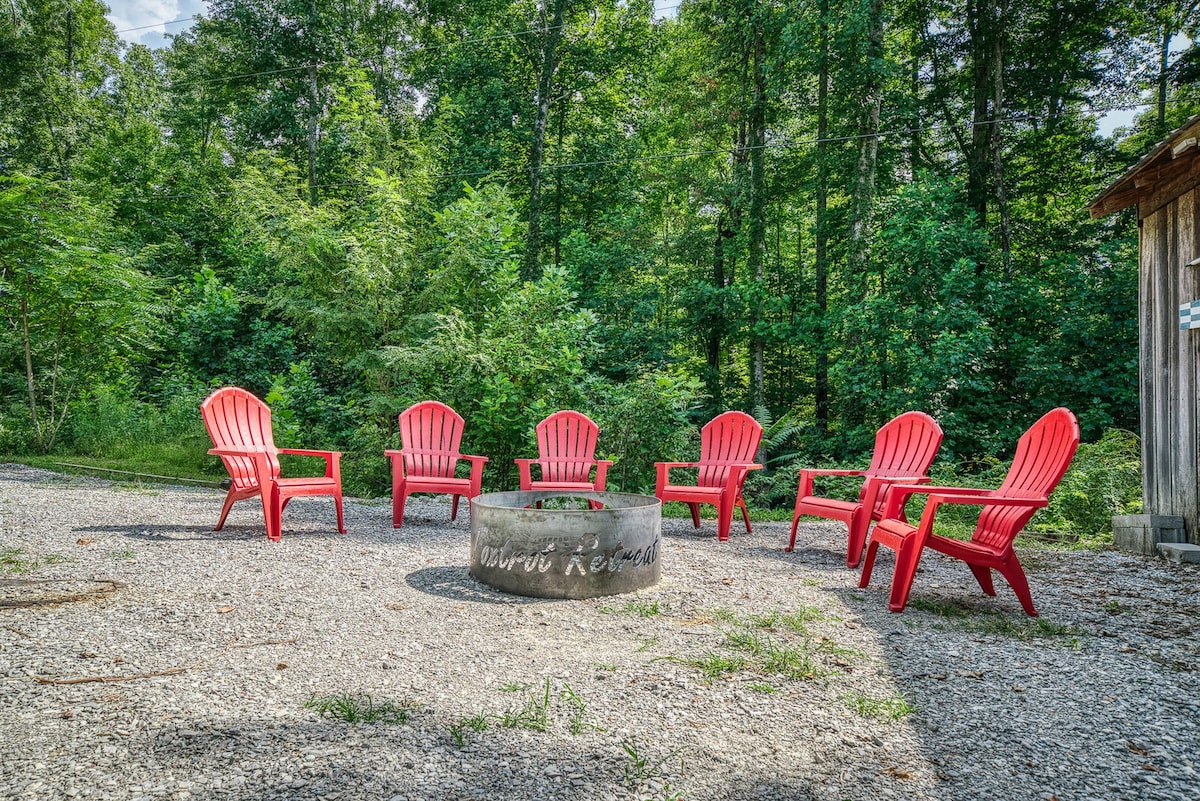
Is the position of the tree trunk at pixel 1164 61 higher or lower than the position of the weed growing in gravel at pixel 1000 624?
higher

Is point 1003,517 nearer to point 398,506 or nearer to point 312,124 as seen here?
point 398,506

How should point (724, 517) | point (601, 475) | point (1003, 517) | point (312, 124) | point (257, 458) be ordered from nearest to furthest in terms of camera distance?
point (1003, 517) → point (257, 458) → point (724, 517) → point (601, 475) → point (312, 124)

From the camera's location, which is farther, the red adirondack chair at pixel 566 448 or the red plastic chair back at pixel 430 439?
the red adirondack chair at pixel 566 448

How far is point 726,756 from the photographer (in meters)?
1.85

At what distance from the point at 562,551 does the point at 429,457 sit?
2667 millimetres

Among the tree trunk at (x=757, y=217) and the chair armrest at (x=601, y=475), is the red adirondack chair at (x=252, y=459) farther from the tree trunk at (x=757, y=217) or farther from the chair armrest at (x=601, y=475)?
the tree trunk at (x=757, y=217)

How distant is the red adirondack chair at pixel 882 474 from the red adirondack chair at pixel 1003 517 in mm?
693

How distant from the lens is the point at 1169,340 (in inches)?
202

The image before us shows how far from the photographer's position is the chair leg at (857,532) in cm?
429

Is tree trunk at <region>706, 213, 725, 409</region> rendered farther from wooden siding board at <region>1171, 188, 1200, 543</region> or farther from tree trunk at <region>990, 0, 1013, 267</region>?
wooden siding board at <region>1171, 188, 1200, 543</region>

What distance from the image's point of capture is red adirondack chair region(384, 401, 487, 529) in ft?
17.7

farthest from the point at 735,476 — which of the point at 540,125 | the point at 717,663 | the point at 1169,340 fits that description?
the point at 540,125

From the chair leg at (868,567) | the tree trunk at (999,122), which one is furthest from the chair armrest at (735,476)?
the tree trunk at (999,122)

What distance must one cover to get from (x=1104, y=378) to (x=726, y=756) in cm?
933
